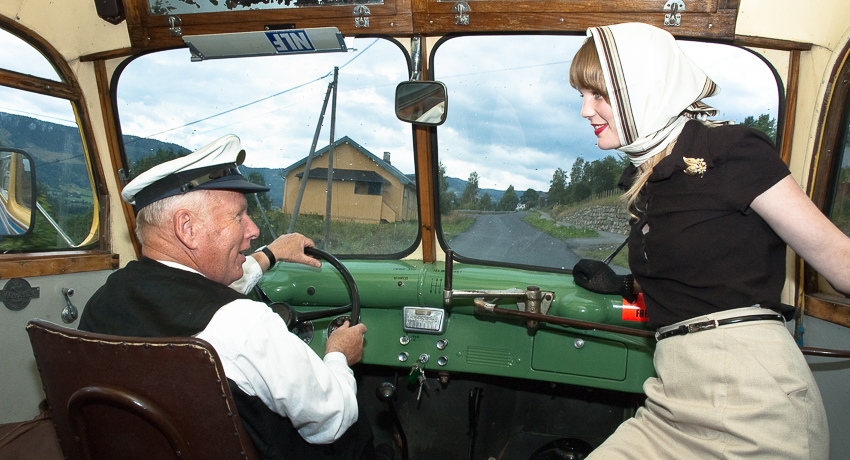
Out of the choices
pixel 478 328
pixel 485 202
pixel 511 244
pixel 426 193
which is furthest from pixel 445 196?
pixel 478 328

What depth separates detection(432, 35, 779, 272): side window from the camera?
2387 mm

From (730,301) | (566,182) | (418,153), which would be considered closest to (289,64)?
(418,153)

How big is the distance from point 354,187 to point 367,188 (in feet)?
0.23

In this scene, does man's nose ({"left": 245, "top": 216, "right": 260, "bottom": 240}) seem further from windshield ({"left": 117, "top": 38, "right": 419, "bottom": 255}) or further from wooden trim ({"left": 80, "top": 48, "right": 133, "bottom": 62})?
wooden trim ({"left": 80, "top": 48, "right": 133, "bottom": 62})

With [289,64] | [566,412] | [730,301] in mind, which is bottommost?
[566,412]

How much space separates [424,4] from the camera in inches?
90.4

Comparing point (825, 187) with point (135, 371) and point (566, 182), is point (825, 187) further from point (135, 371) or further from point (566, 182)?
point (135, 371)

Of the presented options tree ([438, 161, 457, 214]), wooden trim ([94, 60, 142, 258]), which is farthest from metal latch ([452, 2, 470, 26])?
wooden trim ([94, 60, 142, 258])

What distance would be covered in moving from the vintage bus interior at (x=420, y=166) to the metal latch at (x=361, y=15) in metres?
0.01

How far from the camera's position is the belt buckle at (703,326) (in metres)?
1.33

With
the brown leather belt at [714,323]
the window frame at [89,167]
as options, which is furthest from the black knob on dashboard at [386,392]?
the window frame at [89,167]

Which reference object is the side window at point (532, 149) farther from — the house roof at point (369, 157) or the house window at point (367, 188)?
the house window at point (367, 188)

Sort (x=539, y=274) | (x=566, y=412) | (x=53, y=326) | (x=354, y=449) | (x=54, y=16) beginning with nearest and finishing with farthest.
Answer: (x=53, y=326) → (x=354, y=449) → (x=54, y=16) → (x=539, y=274) → (x=566, y=412)

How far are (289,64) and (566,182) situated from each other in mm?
1480
